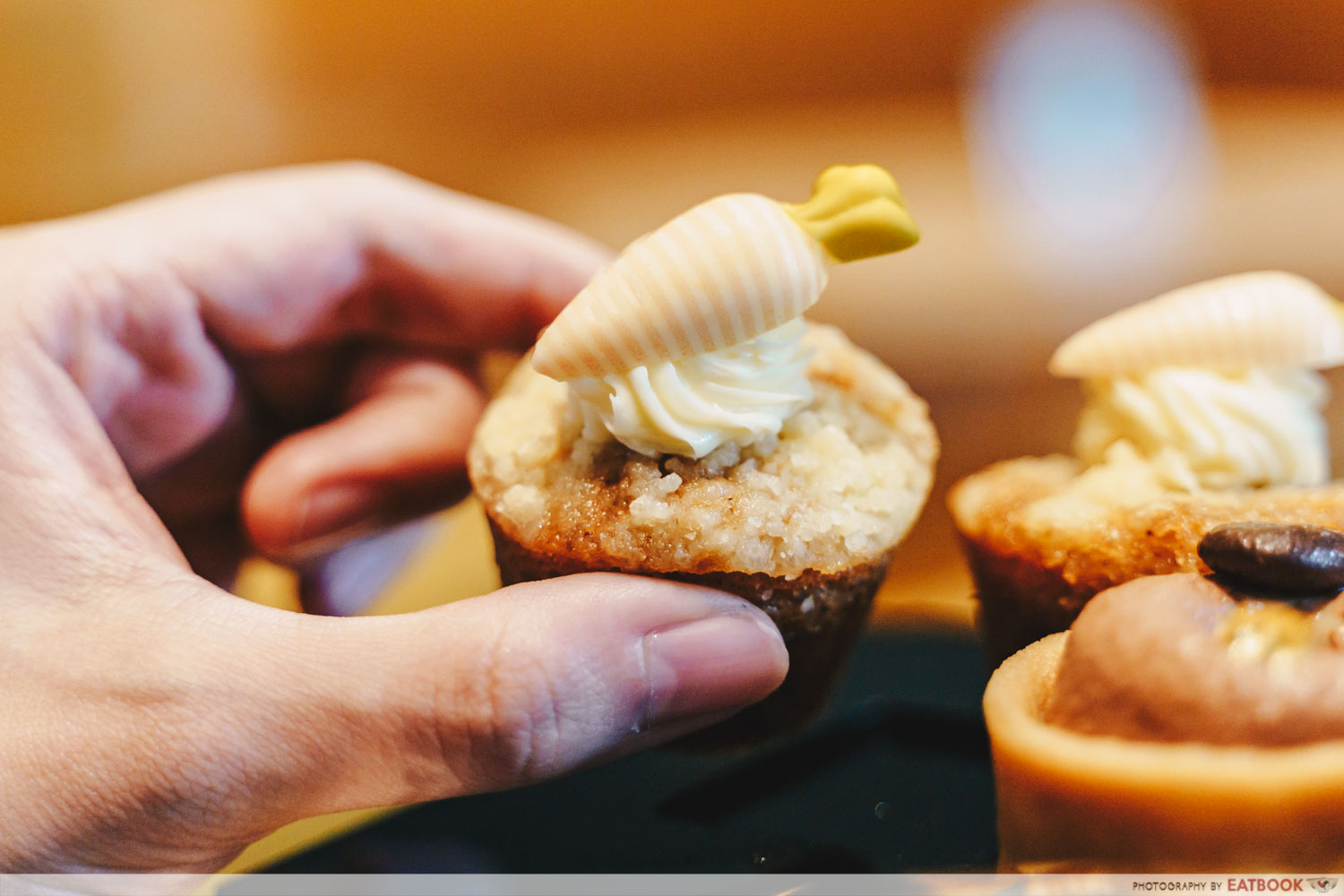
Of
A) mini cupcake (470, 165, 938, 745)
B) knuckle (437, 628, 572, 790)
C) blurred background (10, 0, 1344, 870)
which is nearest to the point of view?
knuckle (437, 628, 572, 790)

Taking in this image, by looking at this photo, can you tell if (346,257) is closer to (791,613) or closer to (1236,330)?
(791,613)

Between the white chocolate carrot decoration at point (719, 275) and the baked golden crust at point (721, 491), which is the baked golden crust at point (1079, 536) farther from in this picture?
the white chocolate carrot decoration at point (719, 275)

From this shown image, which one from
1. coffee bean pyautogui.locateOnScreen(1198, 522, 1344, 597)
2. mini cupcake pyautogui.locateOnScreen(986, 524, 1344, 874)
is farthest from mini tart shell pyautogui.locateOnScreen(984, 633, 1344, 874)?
coffee bean pyautogui.locateOnScreen(1198, 522, 1344, 597)

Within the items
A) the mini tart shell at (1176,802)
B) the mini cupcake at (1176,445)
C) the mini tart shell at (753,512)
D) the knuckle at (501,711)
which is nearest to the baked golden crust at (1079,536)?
the mini cupcake at (1176,445)

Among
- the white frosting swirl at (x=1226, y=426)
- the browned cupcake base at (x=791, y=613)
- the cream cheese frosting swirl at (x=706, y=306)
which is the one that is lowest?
the browned cupcake base at (x=791, y=613)

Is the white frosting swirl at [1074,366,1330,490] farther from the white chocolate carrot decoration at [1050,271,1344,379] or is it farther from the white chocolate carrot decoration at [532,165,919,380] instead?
the white chocolate carrot decoration at [532,165,919,380]

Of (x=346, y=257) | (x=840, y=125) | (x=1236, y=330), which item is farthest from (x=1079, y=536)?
(x=840, y=125)

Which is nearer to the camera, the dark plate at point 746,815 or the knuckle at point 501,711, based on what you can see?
the knuckle at point 501,711
